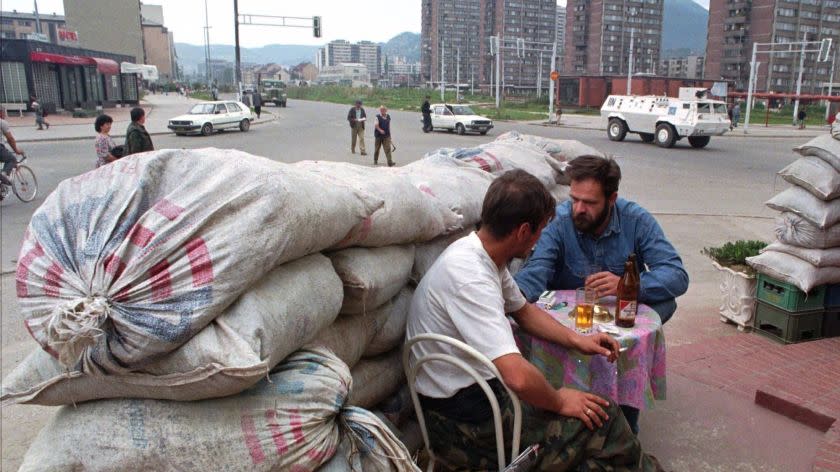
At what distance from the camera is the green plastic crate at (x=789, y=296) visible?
4.84 metres

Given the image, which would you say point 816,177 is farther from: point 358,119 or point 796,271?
point 358,119

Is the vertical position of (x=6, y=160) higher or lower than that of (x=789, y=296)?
higher

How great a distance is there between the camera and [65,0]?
202 feet

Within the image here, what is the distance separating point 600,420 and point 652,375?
0.84 meters

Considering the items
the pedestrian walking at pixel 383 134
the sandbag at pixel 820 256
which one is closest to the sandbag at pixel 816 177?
the sandbag at pixel 820 256

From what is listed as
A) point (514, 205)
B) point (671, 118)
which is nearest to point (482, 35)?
point (671, 118)

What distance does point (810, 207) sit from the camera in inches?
188

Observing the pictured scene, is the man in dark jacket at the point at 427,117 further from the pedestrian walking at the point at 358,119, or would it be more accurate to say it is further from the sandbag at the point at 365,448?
the sandbag at the point at 365,448

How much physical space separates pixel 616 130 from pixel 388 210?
24089 mm

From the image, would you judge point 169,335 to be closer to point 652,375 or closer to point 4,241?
point 652,375

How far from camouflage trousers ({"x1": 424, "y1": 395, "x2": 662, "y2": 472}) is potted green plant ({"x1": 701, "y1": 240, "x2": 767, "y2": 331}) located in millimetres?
3128

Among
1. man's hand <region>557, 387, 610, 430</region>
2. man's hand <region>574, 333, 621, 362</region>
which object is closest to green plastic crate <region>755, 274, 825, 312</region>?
man's hand <region>574, 333, 621, 362</region>

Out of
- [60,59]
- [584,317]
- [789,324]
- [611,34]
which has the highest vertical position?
[611,34]

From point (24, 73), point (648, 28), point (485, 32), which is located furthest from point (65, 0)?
point (648, 28)
